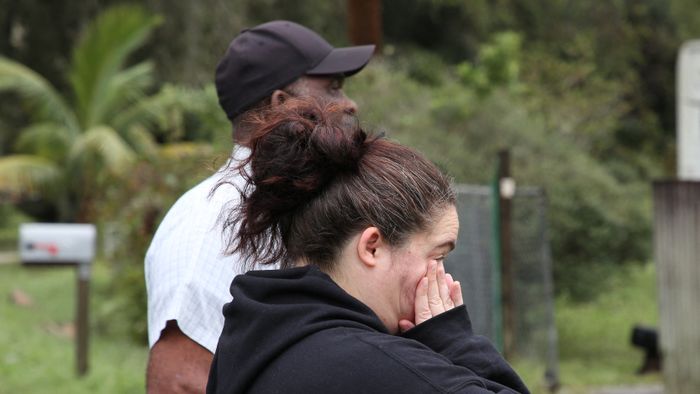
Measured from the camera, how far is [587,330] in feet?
48.1

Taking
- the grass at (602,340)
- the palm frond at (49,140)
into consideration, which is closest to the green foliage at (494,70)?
the grass at (602,340)

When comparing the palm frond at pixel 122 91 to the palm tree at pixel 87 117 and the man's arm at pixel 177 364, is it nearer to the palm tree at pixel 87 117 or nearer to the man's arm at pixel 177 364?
the palm tree at pixel 87 117

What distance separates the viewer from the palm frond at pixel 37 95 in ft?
60.3

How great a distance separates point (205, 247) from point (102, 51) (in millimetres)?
16277

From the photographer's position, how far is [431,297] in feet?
6.39

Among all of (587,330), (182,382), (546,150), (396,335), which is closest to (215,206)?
(182,382)

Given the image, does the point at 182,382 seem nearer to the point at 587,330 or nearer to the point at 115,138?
the point at 587,330

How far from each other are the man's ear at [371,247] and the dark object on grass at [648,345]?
928cm

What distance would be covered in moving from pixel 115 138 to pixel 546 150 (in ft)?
29.2

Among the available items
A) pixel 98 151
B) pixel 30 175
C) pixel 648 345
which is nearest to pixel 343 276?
pixel 648 345

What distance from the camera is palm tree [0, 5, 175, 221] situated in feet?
59.0

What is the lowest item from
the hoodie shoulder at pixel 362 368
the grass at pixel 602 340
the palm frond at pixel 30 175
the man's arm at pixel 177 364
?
the grass at pixel 602 340

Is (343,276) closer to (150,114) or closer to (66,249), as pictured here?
(66,249)

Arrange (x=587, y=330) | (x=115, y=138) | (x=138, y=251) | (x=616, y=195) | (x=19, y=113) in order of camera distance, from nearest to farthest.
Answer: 1. (x=138, y=251)
2. (x=616, y=195)
3. (x=587, y=330)
4. (x=115, y=138)
5. (x=19, y=113)
